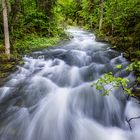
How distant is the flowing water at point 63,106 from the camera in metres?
4.92

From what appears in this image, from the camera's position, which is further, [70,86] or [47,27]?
[47,27]

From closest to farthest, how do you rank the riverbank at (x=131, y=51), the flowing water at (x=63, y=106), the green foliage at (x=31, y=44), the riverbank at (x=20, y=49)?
the flowing water at (x=63, y=106)
the riverbank at (x=131, y=51)
the riverbank at (x=20, y=49)
the green foliage at (x=31, y=44)

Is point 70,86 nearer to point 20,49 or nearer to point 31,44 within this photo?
point 20,49

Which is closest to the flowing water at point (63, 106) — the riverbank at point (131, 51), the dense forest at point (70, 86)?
the dense forest at point (70, 86)

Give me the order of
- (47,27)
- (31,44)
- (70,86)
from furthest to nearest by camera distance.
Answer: (47,27), (31,44), (70,86)

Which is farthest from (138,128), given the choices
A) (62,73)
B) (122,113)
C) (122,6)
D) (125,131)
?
(122,6)

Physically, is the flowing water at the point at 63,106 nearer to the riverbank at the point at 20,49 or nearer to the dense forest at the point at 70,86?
the dense forest at the point at 70,86

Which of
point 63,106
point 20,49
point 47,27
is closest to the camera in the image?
point 63,106

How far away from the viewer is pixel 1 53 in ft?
28.7

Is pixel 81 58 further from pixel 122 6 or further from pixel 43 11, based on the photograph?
pixel 43 11

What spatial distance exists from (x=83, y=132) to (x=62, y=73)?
3.59m

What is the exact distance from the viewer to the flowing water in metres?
4.92

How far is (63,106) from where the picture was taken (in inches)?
234

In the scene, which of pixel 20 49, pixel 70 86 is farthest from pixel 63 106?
pixel 20 49
